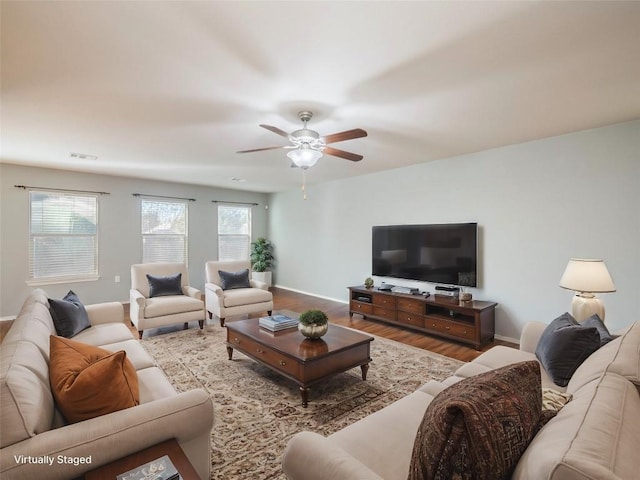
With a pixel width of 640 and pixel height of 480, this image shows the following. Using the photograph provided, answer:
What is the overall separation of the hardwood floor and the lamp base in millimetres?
1167

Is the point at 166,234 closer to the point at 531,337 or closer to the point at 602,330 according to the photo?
the point at 531,337

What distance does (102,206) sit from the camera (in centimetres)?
576

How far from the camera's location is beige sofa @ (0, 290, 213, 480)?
110 centimetres

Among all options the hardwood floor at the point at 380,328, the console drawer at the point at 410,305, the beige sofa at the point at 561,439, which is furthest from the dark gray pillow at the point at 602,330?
the console drawer at the point at 410,305

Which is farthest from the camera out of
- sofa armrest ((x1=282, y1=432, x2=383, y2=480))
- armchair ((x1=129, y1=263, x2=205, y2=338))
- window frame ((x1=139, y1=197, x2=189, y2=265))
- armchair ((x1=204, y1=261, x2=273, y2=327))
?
window frame ((x1=139, y1=197, x2=189, y2=265))

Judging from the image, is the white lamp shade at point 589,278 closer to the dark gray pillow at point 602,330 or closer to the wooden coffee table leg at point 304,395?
the dark gray pillow at point 602,330

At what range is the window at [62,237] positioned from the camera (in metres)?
5.16

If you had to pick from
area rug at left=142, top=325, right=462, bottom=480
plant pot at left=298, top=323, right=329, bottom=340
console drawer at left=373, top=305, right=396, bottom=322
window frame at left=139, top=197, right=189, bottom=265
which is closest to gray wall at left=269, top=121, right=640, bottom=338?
console drawer at left=373, top=305, right=396, bottom=322

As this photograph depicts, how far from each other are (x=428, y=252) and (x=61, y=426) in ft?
14.1

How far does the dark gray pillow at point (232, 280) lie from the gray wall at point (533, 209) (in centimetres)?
216

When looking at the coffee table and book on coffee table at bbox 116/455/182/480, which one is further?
the coffee table

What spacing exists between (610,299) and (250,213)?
6893 millimetres

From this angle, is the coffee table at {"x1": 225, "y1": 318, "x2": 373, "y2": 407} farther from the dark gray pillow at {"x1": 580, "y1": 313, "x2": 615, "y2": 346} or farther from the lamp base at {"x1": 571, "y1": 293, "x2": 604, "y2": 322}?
the lamp base at {"x1": 571, "y1": 293, "x2": 604, "y2": 322}

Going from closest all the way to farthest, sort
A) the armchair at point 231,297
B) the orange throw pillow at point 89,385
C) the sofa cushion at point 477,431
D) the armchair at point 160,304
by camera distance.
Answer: the sofa cushion at point 477,431, the orange throw pillow at point 89,385, the armchair at point 160,304, the armchair at point 231,297
